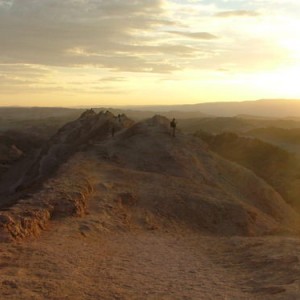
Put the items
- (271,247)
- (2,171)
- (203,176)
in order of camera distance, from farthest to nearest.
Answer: (2,171) < (203,176) < (271,247)

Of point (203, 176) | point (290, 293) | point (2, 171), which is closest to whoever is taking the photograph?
point (290, 293)

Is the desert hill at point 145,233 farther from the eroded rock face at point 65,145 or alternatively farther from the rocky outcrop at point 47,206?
the eroded rock face at point 65,145

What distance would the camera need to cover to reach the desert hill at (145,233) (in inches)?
455

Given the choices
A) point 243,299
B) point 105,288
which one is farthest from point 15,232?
point 243,299

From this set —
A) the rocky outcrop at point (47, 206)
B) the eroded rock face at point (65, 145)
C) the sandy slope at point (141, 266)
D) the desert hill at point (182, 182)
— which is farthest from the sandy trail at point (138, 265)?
the eroded rock face at point (65, 145)

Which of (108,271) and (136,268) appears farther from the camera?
(136,268)

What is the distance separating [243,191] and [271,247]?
1564 cm

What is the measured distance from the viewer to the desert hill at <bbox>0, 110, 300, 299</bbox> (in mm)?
11547

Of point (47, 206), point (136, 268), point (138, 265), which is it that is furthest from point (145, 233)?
point (136, 268)

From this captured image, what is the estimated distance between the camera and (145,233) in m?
18.1

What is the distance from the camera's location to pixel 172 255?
14.8 metres

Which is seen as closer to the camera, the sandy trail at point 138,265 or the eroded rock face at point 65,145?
the sandy trail at point 138,265

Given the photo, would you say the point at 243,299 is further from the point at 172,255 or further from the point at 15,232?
the point at 15,232

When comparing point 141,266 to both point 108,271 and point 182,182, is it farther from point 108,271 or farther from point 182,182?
point 182,182
